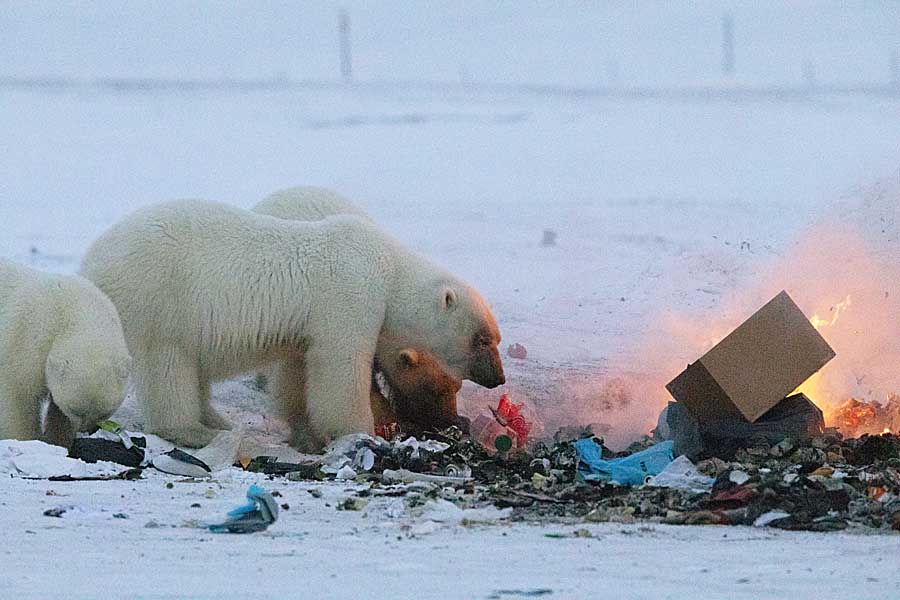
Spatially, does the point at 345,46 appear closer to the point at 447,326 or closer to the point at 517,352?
the point at 517,352

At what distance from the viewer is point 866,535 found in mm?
5430

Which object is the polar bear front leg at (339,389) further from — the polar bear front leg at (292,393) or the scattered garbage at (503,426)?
the scattered garbage at (503,426)

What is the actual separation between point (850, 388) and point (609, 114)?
1659 centimetres

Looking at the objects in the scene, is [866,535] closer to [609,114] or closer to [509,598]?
[509,598]

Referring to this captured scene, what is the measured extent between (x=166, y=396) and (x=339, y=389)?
864 millimetres

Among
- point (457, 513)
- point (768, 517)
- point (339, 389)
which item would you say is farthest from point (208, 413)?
point (768, 517)

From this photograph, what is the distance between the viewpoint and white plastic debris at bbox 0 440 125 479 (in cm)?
674

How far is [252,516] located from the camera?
5699 mm

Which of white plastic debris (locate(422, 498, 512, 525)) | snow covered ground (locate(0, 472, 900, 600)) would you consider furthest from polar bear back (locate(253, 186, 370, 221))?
white plastic debris (locate(422, 498, 512, 525))

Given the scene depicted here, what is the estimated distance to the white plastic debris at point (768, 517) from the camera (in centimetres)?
564

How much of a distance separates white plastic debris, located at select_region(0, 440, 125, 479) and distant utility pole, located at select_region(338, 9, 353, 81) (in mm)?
22887

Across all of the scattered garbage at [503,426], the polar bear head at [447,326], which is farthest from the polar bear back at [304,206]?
the scattered garbage at [503,426]

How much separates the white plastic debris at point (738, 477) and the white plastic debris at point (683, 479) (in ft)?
0.26

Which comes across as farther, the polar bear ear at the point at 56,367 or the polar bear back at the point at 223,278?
the polar bear back at the point at 223,278
